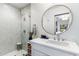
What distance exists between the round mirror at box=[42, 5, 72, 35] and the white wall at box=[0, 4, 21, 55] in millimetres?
877

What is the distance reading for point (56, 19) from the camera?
151cm

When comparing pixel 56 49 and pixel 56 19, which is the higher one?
pixel 56 19

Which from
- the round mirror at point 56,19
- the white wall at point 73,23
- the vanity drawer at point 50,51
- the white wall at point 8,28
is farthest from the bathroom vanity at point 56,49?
the white wall at point 8,28

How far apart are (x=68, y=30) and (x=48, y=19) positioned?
0.55m

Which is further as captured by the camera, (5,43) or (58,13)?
(5,43)

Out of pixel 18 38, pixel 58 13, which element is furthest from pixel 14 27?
pixel 58 13

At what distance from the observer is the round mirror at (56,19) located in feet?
4.46

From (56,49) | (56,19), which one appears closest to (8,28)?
(56,19)

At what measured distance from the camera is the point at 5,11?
1915 mm

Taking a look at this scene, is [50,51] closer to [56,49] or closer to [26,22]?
[56,49]

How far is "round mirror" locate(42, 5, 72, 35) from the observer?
1.36 meters

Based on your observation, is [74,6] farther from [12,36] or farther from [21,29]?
[12,36]

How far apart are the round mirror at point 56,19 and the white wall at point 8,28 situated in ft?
2.88

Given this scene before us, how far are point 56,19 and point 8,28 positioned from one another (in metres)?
1.40
